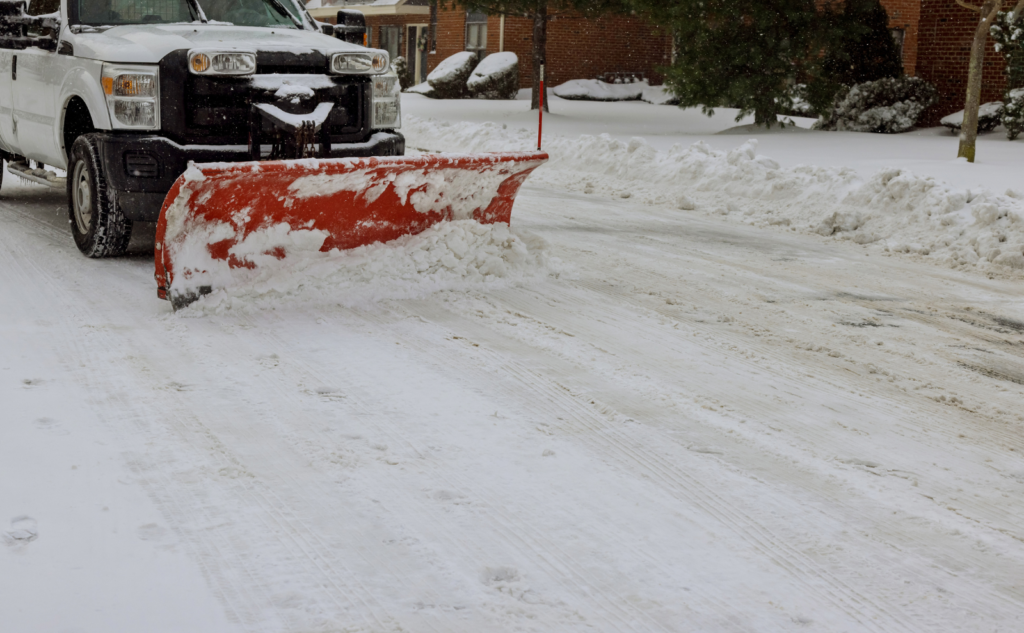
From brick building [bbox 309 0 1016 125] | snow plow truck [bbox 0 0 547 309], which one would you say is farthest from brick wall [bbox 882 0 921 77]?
snow plow truck [bbox 0 0 547 309]

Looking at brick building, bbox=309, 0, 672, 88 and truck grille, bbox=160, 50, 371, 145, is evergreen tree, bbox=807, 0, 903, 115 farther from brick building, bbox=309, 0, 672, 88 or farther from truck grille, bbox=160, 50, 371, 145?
truck grille, bbox=160, 50, 371, 145

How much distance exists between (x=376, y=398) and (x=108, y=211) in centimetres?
302

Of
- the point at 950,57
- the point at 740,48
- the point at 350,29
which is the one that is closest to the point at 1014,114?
the point at 950,57

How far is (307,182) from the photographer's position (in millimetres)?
5398

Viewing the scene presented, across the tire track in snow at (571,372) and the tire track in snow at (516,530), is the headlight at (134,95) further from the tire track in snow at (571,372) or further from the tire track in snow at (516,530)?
the tire track in snow at (516,530)

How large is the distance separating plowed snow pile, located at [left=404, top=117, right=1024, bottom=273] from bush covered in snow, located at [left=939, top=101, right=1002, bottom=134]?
21.3 ft

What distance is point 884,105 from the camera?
16391mm

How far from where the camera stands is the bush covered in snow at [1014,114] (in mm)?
14188

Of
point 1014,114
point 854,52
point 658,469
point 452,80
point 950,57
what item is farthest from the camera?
point 452,80

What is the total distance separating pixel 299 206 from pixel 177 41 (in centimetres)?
143

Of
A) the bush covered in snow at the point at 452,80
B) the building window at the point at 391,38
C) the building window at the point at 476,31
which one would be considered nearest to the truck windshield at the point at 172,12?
the bush covered in snow at the point at 452,80

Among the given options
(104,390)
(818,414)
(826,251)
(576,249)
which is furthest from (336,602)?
(826,251)

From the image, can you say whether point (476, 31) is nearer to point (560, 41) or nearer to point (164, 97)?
point (560, 41)

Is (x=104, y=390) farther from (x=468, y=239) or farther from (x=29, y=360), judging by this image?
(x=468, y=239)
